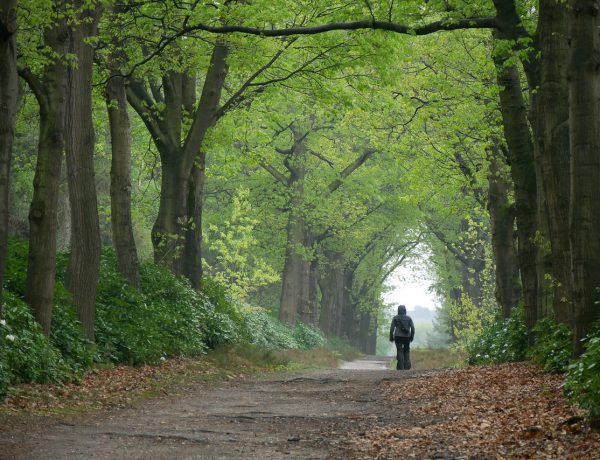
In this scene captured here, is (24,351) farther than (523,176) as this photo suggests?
No

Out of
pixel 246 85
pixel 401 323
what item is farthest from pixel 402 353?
pixel 246 85

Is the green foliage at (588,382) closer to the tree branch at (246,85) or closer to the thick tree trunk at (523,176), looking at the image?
the thick tree trunk at (523,176)

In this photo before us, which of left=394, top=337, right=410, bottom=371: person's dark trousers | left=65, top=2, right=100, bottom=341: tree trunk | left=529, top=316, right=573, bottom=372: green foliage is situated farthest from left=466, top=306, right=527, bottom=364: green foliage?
left=65, top=2, right=100, bottom=341: tree trunk

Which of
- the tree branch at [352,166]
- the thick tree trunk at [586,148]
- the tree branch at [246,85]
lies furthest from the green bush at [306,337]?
the thick tree trunk at [586,148]

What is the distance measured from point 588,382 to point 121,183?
40.8ft

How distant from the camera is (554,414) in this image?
27.0ft

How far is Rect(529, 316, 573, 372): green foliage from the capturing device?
11945 mm

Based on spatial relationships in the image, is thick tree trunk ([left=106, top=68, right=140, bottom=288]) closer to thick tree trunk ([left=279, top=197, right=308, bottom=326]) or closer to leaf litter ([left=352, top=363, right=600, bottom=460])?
leaf litter ([left=352, top=363, right=600, bottom=460])

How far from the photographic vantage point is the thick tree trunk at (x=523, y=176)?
1536cm

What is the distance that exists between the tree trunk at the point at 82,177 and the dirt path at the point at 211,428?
2495 millimetres

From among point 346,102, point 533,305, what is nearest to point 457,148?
point 346,102

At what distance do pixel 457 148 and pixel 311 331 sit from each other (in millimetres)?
17098

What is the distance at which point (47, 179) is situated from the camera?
1213 centimetres

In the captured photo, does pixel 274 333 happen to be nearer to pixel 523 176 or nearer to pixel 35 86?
pixel 523 176
